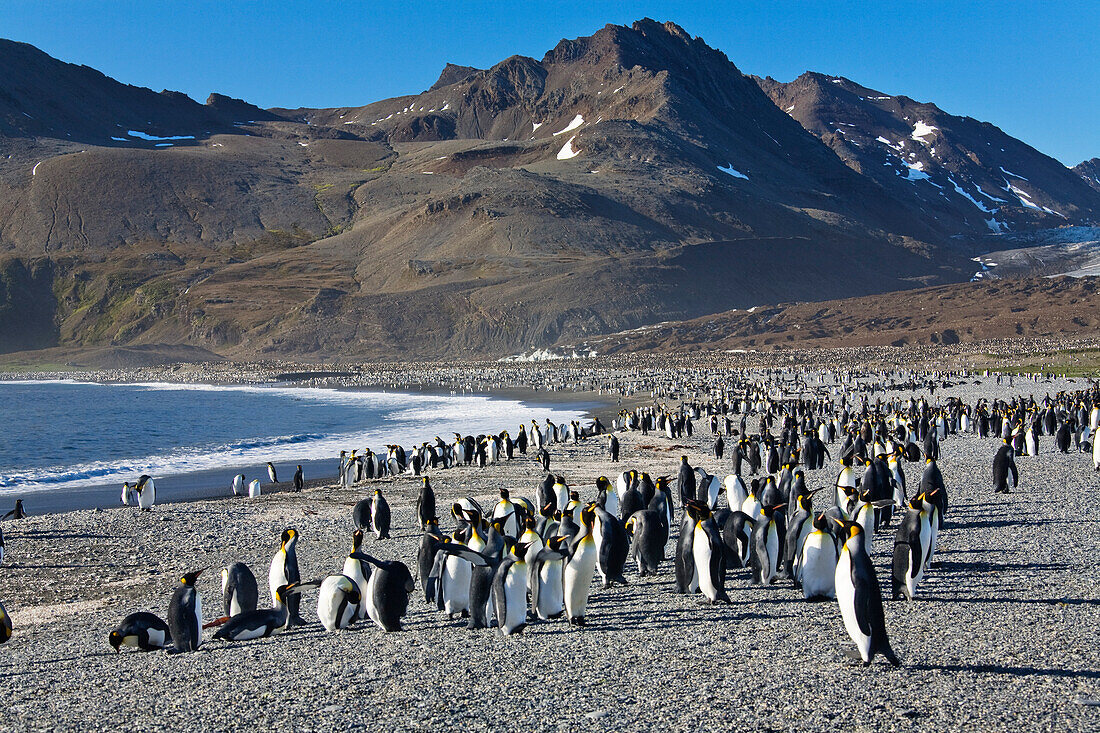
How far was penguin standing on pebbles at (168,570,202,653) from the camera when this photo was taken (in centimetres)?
795

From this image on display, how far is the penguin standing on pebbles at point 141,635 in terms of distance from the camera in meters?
8.13

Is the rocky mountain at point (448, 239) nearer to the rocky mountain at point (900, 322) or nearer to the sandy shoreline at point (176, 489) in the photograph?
the rocky mountain at point (900, 322)

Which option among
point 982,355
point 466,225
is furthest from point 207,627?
point 466,225

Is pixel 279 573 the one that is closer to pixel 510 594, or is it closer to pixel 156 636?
pixel 156 636

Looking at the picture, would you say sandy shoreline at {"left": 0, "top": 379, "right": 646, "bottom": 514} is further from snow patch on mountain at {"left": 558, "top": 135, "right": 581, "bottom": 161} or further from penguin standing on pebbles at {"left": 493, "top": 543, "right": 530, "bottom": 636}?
snow patch on mountain at {"left": 558, "top": 135, "right": 581, "bottom": 161}

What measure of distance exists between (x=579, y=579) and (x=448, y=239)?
11873 cm

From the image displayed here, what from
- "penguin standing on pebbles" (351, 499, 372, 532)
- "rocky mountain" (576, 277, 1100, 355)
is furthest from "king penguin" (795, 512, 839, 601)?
"rocky mountain" (576, 277, 1100, 355)

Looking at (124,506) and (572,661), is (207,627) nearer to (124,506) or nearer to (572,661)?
(572,661)

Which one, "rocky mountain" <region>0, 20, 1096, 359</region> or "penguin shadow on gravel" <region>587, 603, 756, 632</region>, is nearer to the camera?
"penguin shadow on gravel" <region>587, 603, 756, 632</region>

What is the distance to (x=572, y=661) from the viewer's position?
277 inches

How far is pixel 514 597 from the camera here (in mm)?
7844

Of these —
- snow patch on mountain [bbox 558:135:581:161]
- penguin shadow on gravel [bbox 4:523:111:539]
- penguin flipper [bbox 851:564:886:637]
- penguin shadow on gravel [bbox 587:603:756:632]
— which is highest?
snow patch on mountain [bbox 558:135:581:161]

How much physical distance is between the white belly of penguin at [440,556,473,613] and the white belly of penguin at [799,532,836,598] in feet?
10.2

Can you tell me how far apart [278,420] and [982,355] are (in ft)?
163
